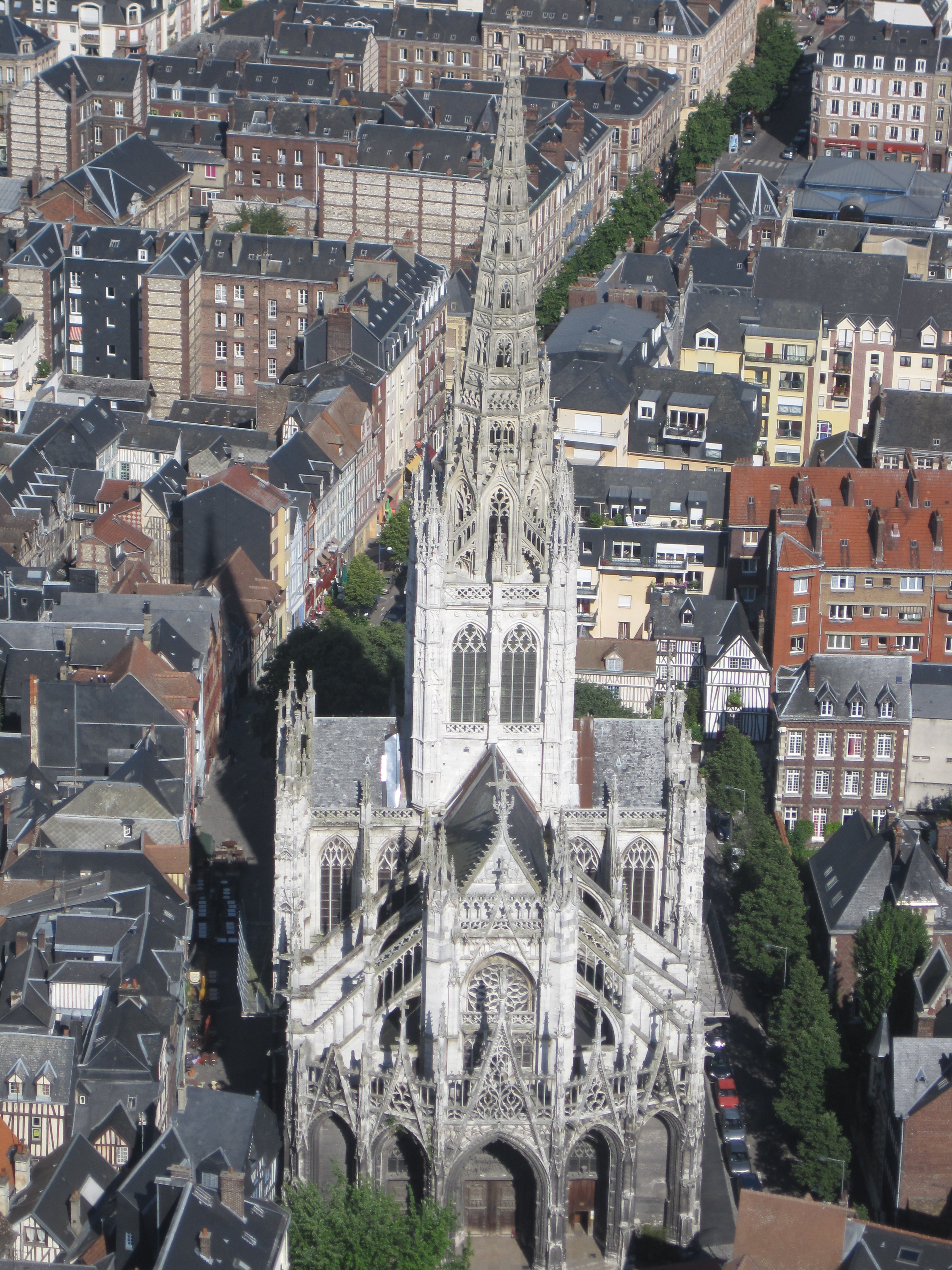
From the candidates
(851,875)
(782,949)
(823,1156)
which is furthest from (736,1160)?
(851,875)

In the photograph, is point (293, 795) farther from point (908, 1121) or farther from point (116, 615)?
point (116, 615)

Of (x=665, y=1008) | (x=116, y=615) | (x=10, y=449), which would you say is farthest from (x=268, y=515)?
(x=665, y=1008)

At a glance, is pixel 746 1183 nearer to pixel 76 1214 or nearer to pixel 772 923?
pixel 772 923

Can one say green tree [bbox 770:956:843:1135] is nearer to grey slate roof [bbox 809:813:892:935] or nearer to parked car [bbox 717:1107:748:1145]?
parked car [bbox 717:1107:748:1145]

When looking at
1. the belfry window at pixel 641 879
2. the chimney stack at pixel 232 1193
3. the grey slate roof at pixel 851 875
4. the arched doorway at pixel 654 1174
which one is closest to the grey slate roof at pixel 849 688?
the grey slate roof at pixel 851 875

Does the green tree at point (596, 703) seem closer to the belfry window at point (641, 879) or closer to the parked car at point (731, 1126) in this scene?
the belfry window at point (641, 879)

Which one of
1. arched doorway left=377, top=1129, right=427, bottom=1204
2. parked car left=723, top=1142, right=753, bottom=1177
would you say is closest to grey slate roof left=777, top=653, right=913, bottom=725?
A: parked car left=723, top=1142, right=753, bottom=1177
